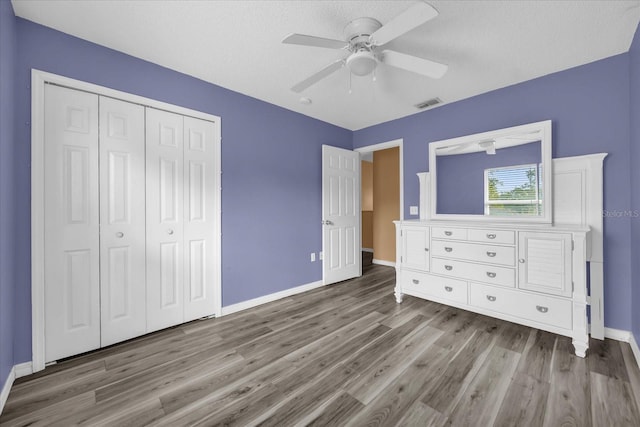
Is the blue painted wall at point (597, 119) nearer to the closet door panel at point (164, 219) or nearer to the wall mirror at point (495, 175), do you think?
the wall mirror at point (495, 175)

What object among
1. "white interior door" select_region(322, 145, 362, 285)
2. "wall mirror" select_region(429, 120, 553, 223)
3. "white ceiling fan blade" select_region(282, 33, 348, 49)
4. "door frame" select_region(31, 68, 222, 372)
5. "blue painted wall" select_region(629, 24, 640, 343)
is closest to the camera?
"white ceiling fan blade" select_region(282, 33, 348, 49)

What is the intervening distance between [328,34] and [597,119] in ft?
8.14

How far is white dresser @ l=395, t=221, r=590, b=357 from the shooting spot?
2.03 metres

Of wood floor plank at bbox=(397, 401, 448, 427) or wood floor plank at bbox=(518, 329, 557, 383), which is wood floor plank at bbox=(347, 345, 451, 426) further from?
wood floor plank at bbox=(518, 329, 557, 383)

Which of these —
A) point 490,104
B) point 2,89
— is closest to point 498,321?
point 490,104

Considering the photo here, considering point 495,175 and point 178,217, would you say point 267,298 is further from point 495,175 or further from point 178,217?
point 495,175

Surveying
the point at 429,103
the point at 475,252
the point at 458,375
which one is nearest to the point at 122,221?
the point at 458,375

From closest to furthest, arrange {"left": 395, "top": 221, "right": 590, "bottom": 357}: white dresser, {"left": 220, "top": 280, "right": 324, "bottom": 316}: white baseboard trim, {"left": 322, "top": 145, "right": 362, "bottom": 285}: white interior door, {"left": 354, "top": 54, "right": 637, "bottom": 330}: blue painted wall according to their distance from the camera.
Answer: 1. {"left": 395, "top": 221, "right": 590, "bottom": 357}: white dresser
2. {"left": 354, "top": 54, "right": 637, "bottom": 330}: blue painted wall
3. {"left": 220, "top": 280, "right": 324, "bottom": 316}: white baseboard trim
4. {"left": 322, "top": 145, "right": 362, "bottom": 285}: white interior door

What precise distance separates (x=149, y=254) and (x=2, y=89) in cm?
139

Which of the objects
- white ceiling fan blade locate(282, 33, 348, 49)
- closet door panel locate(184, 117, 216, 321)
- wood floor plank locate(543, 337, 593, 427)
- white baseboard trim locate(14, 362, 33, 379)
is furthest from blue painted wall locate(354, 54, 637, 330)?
white baseboard trim locate(14, 362, 33, 379)

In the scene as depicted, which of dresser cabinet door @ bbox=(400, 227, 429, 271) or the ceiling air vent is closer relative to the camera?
dresser cabinet door @ bbox=(400, 227, 429, 271)

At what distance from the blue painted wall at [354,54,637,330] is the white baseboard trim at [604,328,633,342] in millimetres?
38

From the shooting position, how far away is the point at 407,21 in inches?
55.5

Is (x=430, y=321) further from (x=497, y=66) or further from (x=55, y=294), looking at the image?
(x=55, y=294)
